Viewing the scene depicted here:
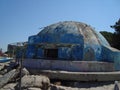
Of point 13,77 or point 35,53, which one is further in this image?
point 35,53

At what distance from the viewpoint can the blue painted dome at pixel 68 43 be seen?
15.4m

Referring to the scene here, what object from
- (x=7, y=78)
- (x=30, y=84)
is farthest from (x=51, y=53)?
(x=30, y=84)

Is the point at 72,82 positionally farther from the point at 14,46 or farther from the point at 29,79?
the point at 14,46

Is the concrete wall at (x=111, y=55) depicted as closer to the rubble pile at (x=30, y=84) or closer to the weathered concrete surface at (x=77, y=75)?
the weathered concrete surface at (x=77, y=75)

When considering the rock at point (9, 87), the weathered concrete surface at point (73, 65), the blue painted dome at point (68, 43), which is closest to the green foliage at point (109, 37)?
the blue painted dome at point (68, 43)

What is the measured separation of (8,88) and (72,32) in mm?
6253

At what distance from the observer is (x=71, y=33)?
16125 millimetres

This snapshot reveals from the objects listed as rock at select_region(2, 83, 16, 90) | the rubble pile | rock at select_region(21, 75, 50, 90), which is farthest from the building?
rock at select_region(2, 83, 16, 90)

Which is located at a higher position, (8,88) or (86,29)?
(86,29)

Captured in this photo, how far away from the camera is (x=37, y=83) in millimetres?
11484

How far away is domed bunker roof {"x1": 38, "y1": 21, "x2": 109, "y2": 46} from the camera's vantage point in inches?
627

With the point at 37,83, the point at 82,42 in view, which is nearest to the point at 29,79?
the point at 37,83

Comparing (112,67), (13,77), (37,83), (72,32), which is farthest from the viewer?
(72,32)

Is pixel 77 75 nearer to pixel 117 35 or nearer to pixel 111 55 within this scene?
pixel 111 55
